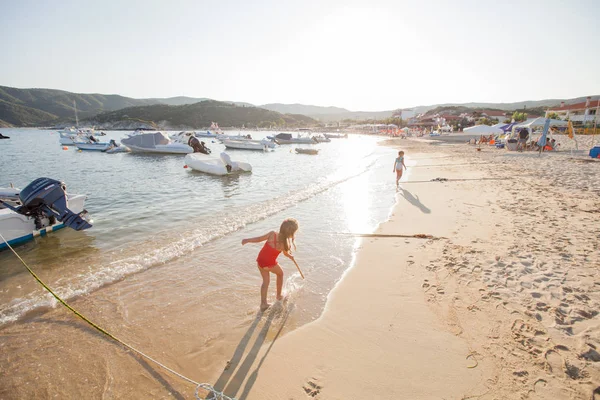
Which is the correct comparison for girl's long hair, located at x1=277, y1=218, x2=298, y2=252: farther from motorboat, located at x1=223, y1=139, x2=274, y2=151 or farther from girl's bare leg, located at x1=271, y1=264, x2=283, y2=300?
motorboat, located at x1=223, y1=139, x2=274, y2=151

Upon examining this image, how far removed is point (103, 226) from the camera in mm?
9211

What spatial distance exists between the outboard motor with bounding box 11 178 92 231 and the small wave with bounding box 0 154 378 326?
1839mm

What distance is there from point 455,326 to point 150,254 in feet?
22.2

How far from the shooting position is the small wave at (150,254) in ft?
16.7

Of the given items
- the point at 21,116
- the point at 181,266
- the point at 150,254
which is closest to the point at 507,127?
the point at 181,266

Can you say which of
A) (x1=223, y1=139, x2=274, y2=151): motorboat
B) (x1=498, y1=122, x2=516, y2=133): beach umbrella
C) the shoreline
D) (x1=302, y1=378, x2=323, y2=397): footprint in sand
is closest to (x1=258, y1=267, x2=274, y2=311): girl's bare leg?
the shoreline

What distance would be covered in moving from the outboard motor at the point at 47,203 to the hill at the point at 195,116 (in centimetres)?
14323

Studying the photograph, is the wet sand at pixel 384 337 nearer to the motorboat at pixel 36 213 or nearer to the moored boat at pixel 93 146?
the motorboat at pixel 36 213

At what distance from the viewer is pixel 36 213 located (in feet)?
25.7

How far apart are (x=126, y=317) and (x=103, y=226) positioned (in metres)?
5.87

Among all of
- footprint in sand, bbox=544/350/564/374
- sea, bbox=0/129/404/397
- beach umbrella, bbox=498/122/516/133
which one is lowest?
sea, bbox=0/129/404/397

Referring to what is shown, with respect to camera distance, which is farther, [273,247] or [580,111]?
[580,111]

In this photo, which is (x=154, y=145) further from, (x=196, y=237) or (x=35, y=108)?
(x=35, y=108)

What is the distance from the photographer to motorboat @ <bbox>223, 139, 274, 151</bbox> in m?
39.6
